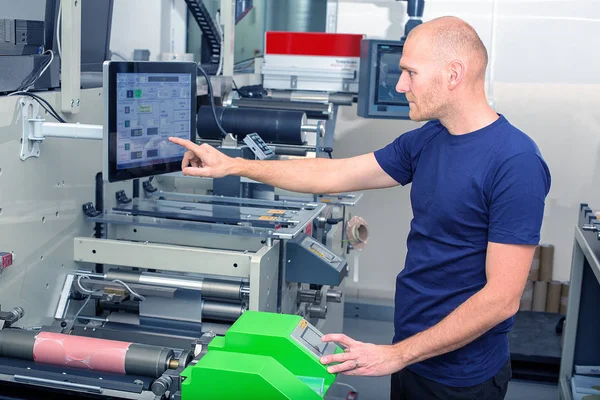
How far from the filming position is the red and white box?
3.49m

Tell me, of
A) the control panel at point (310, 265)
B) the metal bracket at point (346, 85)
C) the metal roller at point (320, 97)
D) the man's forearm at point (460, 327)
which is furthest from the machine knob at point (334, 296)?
the metal bracket at point (346, 85)

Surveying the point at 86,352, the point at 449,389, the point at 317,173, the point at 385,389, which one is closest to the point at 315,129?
the point at 317,173

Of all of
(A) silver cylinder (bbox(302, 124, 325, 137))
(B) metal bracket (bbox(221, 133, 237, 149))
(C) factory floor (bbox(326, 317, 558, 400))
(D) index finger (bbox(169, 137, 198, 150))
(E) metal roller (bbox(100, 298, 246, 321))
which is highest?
(A) silver cylinder (bbox(302, 124, 325, 137))

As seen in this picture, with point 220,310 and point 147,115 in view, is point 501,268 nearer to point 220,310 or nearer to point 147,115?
point 220,310

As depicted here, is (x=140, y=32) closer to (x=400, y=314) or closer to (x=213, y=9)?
(x=213, y=9)

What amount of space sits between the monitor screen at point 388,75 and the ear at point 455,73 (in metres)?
1.58

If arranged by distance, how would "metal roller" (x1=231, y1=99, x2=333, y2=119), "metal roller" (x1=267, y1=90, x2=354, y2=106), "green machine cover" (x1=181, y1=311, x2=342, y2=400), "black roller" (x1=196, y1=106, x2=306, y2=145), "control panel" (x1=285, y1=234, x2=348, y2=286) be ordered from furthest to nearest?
"metal roller" (x1=267, y1=90, x2=354, y2=106), "metal roller" (x1=231, y1=99, x2=333, y2=119), "black roller" (x1=196, y1=106, x2=306, y2=145), "control panel" (x1=285, y1=234, x2=348, y2=286), "green machine cover" (x1=181, y1=311, x2=342, y2=400)

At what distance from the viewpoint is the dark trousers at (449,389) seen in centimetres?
172

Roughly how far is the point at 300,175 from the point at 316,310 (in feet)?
1.89

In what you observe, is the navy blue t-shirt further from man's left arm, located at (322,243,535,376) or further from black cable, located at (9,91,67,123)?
black cable, located at (9,91,67,123)

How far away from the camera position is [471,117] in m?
1.62

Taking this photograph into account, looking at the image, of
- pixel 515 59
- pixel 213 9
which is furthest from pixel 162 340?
pixel 515 59

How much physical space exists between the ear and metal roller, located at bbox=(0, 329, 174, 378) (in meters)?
0.81

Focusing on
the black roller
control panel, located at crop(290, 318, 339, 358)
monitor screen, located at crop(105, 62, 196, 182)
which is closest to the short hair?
control panel, located at crop(290, 318, 339, 358)
